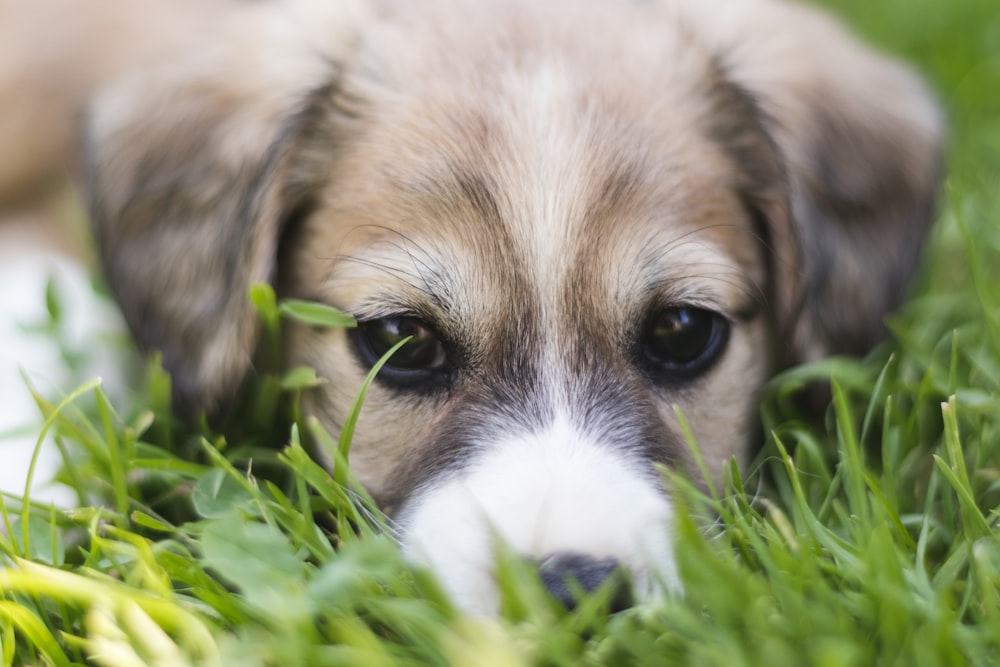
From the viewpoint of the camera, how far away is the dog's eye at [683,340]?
6.83 ft

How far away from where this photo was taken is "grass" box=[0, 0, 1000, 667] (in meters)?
1.46

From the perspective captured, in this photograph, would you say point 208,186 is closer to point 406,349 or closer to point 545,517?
point 406,349

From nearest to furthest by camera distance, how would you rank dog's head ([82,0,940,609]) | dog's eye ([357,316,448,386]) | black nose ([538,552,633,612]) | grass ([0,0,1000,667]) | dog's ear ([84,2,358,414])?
grass ([0,0,1000,667]) < black nose ([538,552,633,612]) < dog's head ([82,0,940,609]) < dog's eye ([357,316,448,386]) < dog's ear ([84,2,358,414])

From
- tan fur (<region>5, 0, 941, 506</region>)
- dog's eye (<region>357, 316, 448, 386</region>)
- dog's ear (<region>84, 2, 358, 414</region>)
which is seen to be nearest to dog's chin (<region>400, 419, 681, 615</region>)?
tan fur (<region>5, 0, 941, 506</region>)

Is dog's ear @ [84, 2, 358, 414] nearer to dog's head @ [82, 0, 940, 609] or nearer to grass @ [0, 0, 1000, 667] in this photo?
dog's head @ [82, 0, 940, 609]

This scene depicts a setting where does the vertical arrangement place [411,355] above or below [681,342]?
below

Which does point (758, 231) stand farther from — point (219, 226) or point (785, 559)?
point (219, 226)

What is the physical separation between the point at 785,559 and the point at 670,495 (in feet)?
1.01

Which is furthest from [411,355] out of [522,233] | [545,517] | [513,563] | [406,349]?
[513,563]

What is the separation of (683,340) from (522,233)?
408 millimetres

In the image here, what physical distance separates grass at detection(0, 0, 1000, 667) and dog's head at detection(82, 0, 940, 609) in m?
0.12

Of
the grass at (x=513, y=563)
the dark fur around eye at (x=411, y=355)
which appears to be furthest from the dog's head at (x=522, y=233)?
the grass at (x=513, y=563)

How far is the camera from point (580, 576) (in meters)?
1.62

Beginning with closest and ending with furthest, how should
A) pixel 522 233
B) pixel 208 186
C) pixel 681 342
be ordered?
pixel 522 233, pixel 681 342, pixel 208 186
